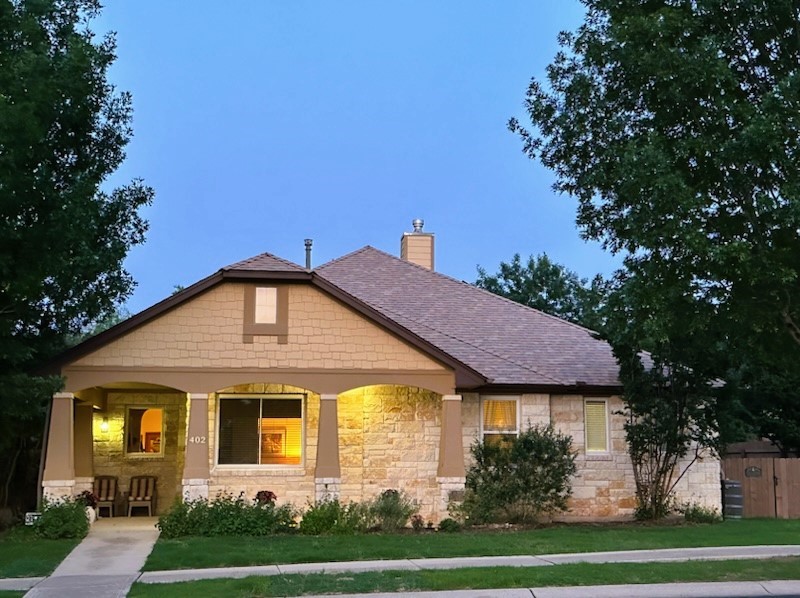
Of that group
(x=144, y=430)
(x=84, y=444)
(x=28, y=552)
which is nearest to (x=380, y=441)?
(x=144, y=430)

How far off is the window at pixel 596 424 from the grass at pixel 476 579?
7.09 meters

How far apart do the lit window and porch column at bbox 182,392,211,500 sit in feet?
6.22

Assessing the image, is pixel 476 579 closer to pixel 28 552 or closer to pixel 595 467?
pixel 28 552

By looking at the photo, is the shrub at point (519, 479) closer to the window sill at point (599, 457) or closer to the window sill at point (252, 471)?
the window sill at point (599, 457)

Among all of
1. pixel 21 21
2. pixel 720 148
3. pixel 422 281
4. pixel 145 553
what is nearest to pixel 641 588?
pixel 720 148

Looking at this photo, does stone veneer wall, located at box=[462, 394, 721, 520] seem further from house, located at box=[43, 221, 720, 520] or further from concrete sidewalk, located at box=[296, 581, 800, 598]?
concrete sidewalk, located at box=[296, 581, 800, 598]

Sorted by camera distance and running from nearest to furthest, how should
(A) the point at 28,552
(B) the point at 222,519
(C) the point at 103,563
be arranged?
(C) the point at 103,563
(A) the point at 28,552
(B) the point at 222,519

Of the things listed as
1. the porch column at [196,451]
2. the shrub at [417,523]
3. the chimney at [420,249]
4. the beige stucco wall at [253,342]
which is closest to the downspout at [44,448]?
the beige stucco wall at [253,342]

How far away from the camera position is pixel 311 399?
714 inches

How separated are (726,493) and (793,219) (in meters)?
10.6

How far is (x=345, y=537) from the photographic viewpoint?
15.0m

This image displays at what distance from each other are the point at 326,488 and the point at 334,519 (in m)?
0.63

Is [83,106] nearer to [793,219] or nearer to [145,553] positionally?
[145,553]

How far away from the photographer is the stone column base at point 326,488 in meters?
16.0
